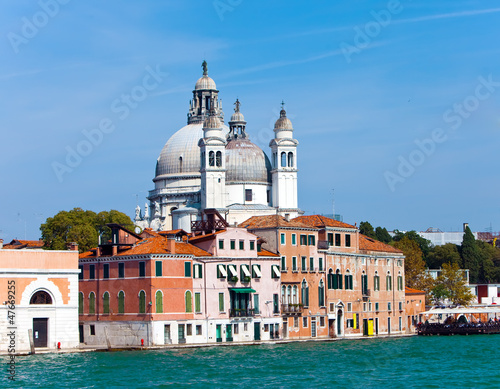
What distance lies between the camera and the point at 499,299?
106062mm

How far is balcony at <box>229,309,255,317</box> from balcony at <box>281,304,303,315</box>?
3096 mm

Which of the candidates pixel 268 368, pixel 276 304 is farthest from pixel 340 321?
pixel 268 368

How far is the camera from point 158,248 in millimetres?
60031

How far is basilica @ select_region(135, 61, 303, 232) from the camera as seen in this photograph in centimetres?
8812

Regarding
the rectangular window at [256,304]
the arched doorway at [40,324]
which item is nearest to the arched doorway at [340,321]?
the rectangular window at [256,304]

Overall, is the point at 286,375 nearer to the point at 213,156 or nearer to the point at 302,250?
the point at 302,250

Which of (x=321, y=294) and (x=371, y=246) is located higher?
(x=371, y=246)

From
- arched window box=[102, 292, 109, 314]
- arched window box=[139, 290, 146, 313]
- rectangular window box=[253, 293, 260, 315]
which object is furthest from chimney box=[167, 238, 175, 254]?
rectangular window box=[253, 293, 260, 315]

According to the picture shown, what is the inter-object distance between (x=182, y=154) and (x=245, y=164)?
23.2 feet

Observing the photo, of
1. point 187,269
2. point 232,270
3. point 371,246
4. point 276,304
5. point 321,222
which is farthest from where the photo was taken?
point 371,246

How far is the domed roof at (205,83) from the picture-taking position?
10081 centimetres

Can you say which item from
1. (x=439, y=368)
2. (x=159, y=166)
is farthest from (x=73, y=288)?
(x=159, y=166)

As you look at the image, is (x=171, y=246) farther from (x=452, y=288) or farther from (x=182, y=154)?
(x=452, y=288)

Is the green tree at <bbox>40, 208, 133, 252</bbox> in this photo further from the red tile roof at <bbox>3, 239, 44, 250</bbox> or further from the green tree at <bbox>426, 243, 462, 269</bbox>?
the green tree at <bbox>426, 243, 462, 269</bbox>
